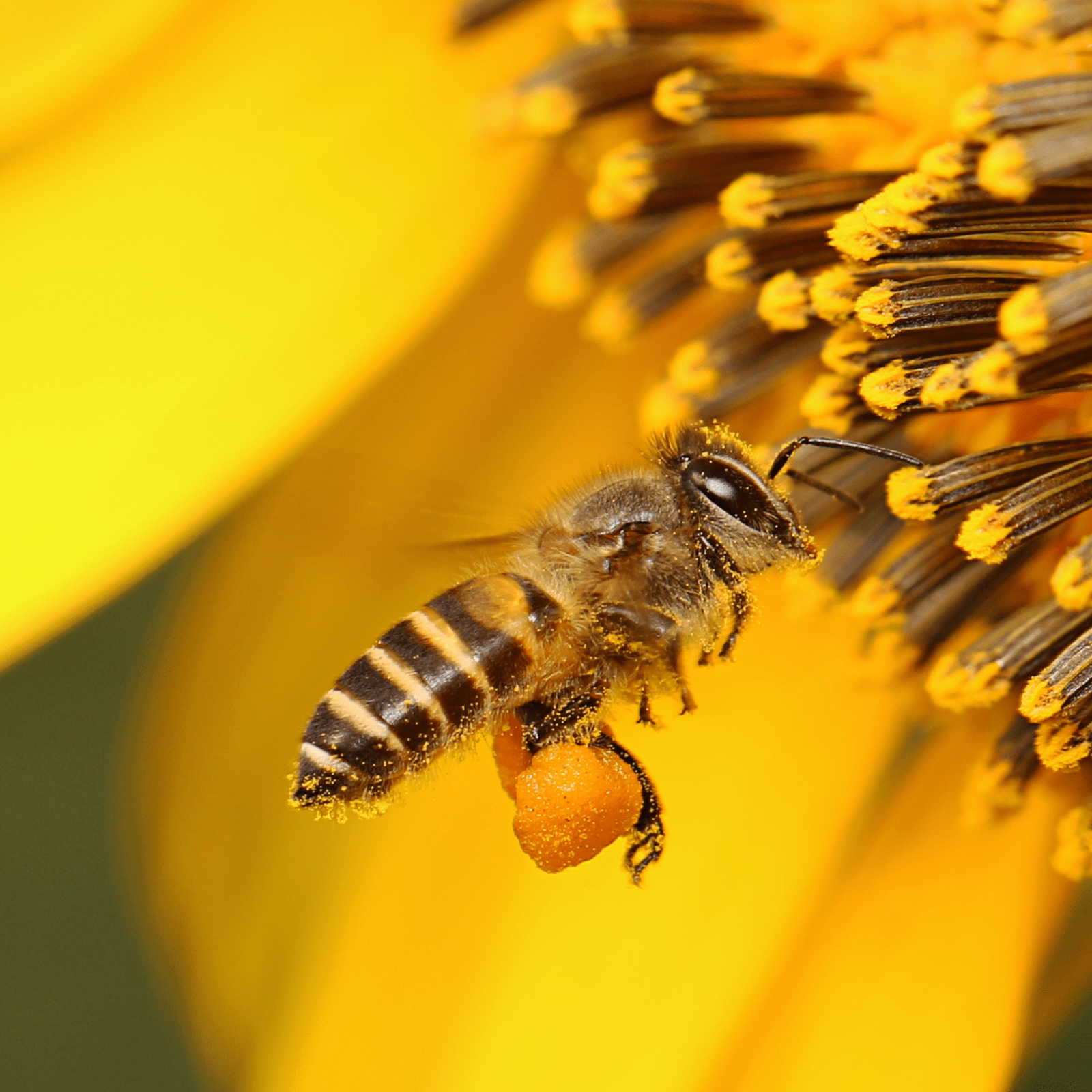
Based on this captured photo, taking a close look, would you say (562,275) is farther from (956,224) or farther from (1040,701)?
(1040,701)

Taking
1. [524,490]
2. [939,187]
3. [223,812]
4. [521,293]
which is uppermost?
[939,187]

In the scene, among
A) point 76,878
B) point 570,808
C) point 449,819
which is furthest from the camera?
point 76,878

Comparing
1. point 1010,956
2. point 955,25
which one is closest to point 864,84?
point 955,25

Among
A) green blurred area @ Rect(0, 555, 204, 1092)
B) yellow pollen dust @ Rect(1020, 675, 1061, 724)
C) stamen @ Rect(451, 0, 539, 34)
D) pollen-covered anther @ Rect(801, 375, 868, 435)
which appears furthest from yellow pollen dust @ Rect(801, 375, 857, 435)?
green blurred area @ Rect(0, 555, 204, 1092)

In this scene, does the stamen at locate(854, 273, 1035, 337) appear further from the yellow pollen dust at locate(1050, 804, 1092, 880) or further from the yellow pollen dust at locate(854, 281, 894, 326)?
the yellow pollen dust at locate(1050, 804, 1092, 880)

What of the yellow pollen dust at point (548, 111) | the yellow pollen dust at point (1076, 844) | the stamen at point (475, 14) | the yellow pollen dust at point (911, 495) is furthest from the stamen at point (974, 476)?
the stamen at point (475, 14)

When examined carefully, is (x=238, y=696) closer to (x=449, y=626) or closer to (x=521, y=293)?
(x=521, y=293)

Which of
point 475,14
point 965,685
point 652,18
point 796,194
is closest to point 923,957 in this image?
point 965,685
